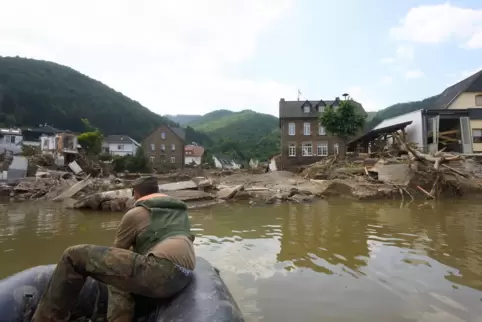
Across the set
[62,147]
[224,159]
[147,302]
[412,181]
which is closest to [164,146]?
[62,147]

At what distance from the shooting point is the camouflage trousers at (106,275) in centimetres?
276

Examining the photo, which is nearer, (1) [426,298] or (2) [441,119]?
(1) [426,298]

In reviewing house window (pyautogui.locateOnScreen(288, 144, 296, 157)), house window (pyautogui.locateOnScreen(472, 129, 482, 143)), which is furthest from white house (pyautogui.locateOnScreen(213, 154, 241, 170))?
house window (pyautogui.locateOnScreen(472, 129, 482, 143))

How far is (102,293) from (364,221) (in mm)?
8788

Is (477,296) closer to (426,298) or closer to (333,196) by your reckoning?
(426,298)

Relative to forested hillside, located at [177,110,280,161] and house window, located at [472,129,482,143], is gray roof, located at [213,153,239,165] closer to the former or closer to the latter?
forested hillside, located at [177,110,280,161]

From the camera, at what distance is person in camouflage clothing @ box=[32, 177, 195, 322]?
2770mm

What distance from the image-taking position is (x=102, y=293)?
354 centimetres

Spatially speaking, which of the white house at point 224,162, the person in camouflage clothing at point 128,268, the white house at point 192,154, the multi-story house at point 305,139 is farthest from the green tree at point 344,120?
the white house at point 224,162

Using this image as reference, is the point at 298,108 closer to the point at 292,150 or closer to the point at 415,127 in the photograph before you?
the point at 292,150

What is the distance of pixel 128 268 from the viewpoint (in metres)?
2.75

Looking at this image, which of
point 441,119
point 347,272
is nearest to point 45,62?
point 441,119

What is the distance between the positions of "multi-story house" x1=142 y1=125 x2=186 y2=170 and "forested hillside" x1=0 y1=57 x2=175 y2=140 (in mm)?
34738

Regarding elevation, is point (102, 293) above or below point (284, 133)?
below
